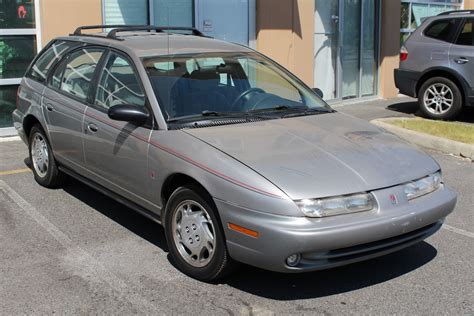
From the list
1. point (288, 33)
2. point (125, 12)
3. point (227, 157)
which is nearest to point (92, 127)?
point (227, 157)

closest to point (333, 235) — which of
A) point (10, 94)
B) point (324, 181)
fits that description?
point (324, 181)

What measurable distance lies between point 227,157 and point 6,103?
566 cm

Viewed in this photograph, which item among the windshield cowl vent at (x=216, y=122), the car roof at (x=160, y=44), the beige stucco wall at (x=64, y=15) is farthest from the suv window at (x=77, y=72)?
the beige stucco wall at (x=64, y=15)

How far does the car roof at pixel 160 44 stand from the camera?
16.0 ft

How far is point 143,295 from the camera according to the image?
3.82m

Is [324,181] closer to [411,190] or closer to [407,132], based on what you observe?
[411,190]

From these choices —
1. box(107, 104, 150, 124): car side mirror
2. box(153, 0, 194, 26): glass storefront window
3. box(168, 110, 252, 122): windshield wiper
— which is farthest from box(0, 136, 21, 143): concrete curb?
box(168, 110, 252, 122): windshield wiper

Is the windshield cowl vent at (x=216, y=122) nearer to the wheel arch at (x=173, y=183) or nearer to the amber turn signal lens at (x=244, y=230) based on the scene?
the wheel arch at (x=173, y=183)

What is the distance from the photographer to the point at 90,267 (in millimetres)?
4254

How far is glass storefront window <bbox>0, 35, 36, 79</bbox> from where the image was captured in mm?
8242

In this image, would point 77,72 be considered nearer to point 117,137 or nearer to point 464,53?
point 117,137

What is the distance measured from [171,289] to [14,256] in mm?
1357

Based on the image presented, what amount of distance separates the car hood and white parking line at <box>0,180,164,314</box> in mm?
1088

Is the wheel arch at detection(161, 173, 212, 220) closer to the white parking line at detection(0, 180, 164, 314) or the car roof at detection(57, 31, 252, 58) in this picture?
the white parking line at detection(0, 180, 164, 314)
